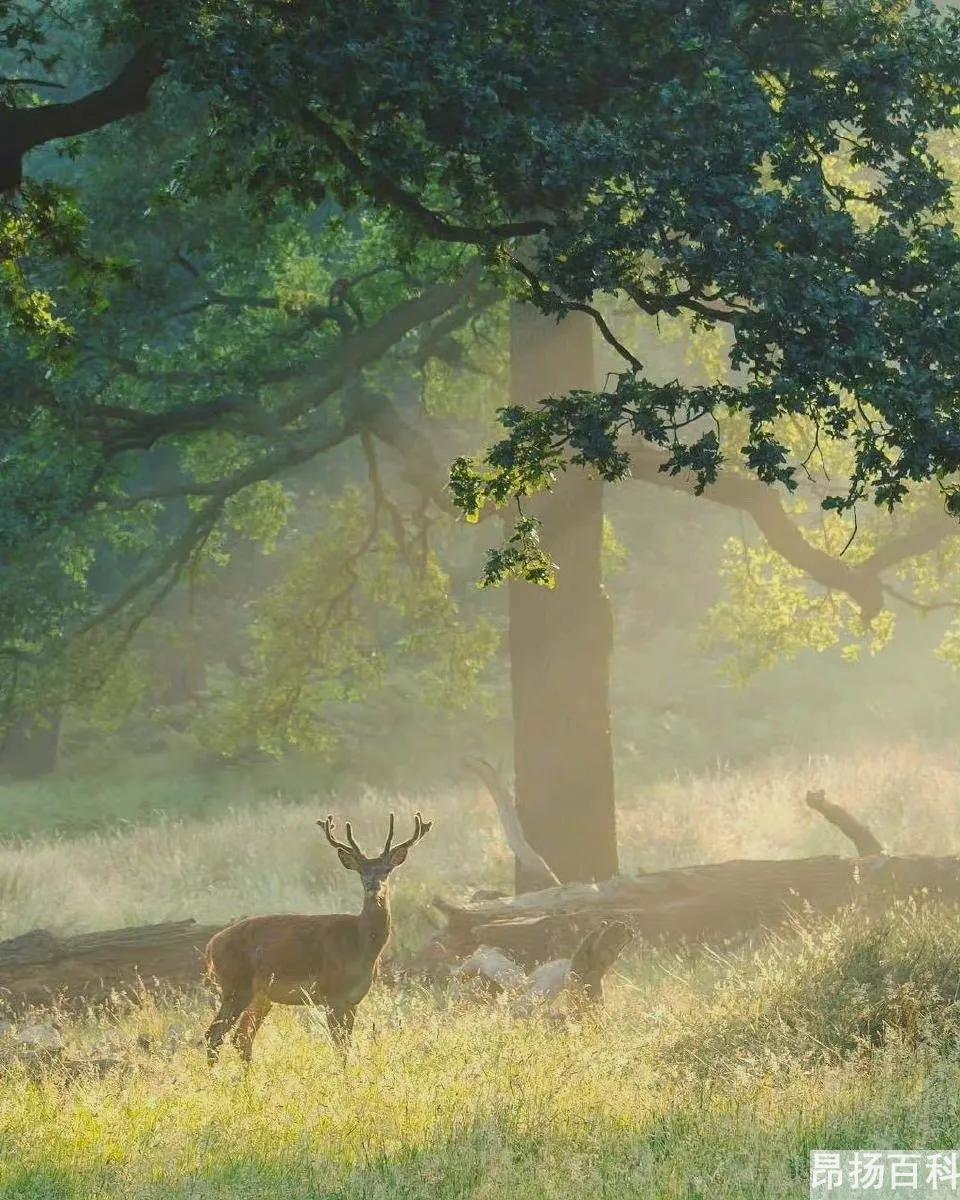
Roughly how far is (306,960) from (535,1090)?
9.73 ft

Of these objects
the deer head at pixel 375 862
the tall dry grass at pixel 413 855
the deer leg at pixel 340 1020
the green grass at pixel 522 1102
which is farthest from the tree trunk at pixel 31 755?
the deer head at pixel 375 862

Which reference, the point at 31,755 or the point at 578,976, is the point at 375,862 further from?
the point at 31,755

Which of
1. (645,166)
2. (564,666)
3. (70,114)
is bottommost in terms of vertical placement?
(564,666)

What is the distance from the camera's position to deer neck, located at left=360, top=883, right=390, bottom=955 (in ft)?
38.7

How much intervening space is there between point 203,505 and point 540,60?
11.2 metres

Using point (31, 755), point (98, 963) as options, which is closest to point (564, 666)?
point (98, 963)

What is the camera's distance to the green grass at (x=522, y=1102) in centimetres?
774

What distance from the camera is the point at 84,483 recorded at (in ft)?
62.9

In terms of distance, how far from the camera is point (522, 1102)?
355 inches

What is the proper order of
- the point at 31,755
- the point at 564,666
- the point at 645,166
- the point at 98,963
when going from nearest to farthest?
the point at 645,166 → the point at 98,963 → the point at 564,666 → the point at 31,755

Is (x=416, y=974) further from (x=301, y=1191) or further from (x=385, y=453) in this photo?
(x=385, y=453)

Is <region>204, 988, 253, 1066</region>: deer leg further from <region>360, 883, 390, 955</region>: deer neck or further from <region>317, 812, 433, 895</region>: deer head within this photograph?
<region>317, 812, 433, 895</region>: deer head

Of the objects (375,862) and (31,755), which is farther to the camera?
(31,755)

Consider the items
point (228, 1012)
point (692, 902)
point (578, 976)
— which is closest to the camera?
point (228, 1012)
